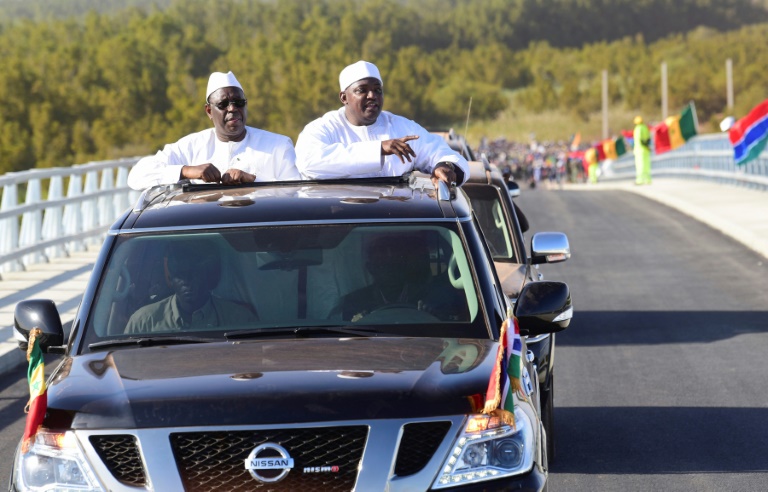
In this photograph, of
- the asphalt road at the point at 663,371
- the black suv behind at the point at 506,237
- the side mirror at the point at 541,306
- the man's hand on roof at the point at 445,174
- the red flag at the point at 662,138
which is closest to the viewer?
the side mirror at the point at 541,306

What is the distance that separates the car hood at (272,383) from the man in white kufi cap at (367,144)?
1649mm

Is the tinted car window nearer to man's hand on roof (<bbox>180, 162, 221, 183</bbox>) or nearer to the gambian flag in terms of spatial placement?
man's hand on roof (<bbox>180, 162, 221, 183</bbox>)

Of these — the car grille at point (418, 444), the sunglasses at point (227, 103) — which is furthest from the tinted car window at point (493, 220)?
the car grille at point (418, 444)

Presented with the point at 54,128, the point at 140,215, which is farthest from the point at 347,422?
the point at 54,128

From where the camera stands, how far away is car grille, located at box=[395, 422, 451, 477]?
4.21 meters

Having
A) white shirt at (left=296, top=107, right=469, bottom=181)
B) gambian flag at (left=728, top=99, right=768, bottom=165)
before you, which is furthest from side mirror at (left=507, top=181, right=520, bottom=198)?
gambian flag at (left=728, top=99, right=768, bottom=165)

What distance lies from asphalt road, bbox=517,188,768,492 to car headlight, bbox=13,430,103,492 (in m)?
3.08

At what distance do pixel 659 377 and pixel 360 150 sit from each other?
12.4ft

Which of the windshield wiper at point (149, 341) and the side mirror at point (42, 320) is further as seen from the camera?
the side mirror at point (42, 320)

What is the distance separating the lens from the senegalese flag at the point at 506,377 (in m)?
4.38

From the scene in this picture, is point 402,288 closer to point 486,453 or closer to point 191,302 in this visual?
point 191,302

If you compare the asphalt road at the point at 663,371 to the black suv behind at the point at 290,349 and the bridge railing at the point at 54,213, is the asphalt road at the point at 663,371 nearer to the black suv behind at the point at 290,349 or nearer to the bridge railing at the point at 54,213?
the black suv behind at the point at 290,349

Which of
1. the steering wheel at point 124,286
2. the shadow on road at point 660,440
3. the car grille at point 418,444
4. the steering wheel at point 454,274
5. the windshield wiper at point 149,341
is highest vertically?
the steering wheel at point 124,286

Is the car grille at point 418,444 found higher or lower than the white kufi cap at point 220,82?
lower
